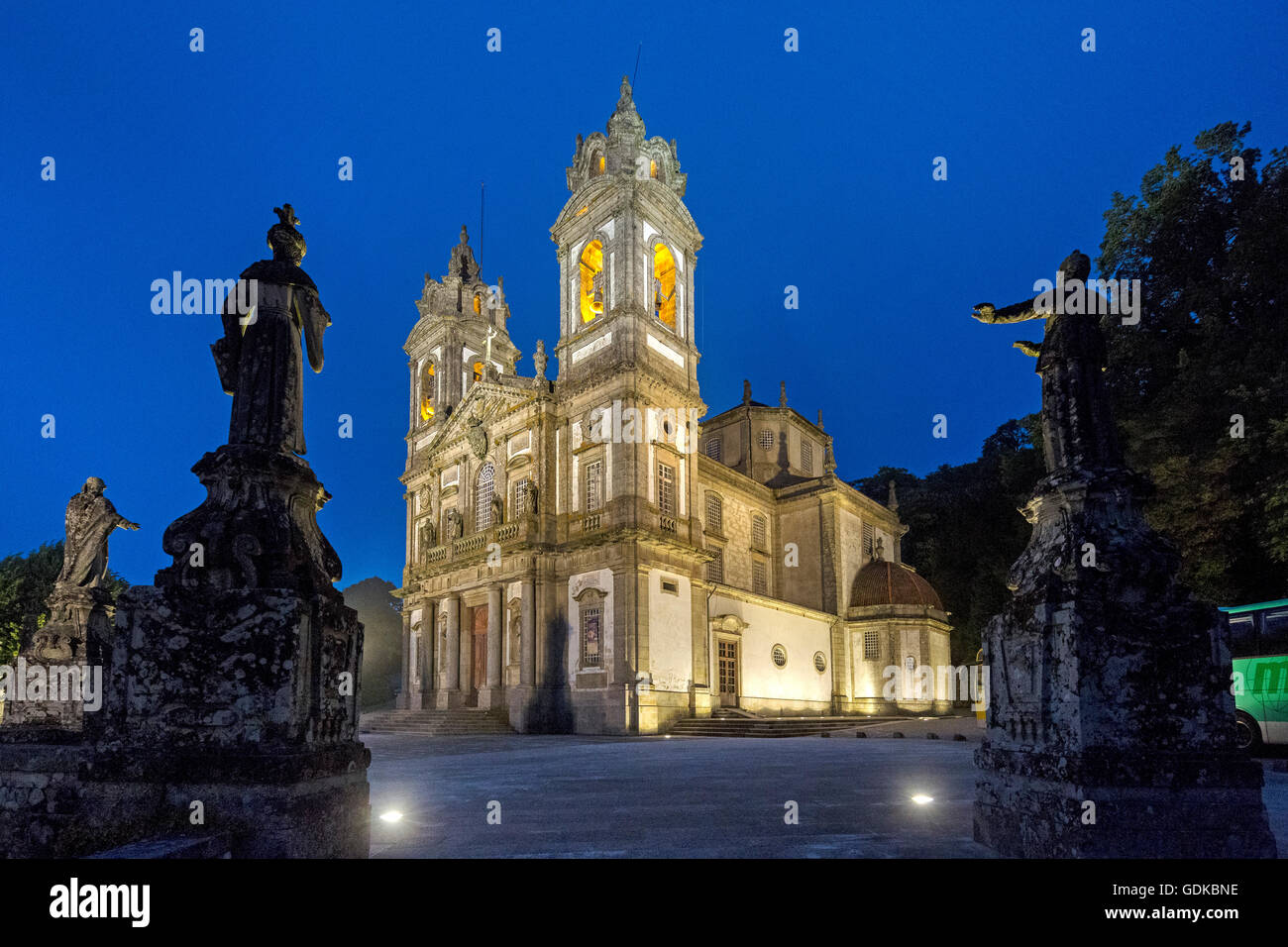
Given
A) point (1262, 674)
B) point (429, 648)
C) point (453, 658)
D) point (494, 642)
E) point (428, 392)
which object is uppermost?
point (428, 392)

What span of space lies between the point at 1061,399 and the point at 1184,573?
17.0 m

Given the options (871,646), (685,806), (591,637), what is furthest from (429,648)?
(685,806)

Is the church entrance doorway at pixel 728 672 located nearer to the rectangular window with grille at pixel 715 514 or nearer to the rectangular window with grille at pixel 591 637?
the rectangular window with grille at pixel 715 514

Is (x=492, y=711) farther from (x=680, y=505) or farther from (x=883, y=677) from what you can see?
(x=883, y=677)

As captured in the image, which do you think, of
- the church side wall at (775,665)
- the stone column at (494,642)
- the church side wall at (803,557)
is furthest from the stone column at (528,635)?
the church side wall at (803,557)

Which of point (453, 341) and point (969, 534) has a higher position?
point (453, 341)

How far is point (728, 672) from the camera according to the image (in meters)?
30.1

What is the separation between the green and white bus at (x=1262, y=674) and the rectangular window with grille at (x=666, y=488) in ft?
55.3

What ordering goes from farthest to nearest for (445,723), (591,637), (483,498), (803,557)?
1. (803,557)
2. (483,498)
3. (445,723)
4. (591,637)

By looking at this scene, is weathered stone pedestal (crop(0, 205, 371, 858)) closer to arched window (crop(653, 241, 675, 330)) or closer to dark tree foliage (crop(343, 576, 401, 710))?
arched window (crop(653, 241, 675, 330))

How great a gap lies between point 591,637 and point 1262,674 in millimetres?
18024

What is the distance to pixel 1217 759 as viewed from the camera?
13.9 ft

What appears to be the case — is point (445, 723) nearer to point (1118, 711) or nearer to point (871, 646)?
point (871, 646)
